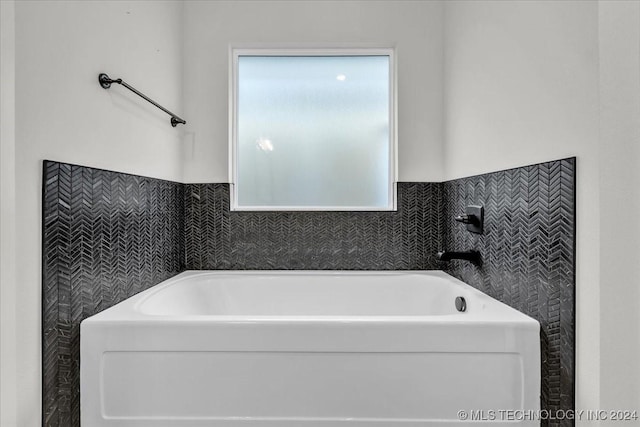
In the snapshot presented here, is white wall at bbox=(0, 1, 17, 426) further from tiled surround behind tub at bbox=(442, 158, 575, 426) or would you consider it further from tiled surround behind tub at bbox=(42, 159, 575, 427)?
tiled surround behind tub at bbox=(442, 158, 575, 426)

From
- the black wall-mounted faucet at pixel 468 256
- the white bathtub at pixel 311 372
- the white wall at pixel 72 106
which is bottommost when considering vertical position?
the white bathtub at pixel 311 372

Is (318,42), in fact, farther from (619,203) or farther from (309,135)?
(619,203)

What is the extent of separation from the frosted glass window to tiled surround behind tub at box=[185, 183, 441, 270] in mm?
95

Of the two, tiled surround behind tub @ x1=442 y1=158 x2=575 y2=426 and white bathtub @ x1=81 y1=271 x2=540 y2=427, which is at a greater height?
tiled surround behind tub @ x1=442 y1=158 x2=575 y2=426

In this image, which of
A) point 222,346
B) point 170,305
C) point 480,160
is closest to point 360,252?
point 480,160

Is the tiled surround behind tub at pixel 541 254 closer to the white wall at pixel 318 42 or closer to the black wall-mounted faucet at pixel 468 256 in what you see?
the black wall-mounted faucet at pixel 468 256

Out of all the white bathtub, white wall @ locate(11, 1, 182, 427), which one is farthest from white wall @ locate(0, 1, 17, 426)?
the white bathtub

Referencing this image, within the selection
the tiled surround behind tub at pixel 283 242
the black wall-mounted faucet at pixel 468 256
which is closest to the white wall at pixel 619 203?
the tiled surround behind tub at pixel 283 242

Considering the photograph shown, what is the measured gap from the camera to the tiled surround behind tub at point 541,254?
1.12m

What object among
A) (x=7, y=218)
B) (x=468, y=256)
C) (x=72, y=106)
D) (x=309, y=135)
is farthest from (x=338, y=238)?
(x=7, y=218)

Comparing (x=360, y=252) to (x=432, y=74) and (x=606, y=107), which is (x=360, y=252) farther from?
(x=606, y=107)

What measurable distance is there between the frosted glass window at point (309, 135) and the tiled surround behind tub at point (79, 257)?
0.72 metres

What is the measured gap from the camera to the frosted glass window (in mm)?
2344

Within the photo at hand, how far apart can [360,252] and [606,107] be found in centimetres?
148
